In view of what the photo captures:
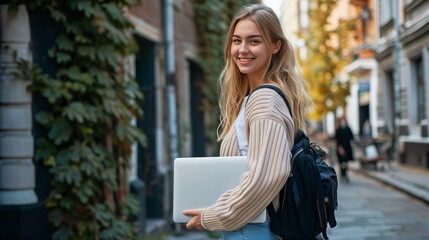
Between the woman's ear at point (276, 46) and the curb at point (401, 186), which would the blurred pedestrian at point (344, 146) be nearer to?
the curb at point (401, 186)

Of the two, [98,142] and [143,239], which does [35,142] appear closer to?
[98,142]

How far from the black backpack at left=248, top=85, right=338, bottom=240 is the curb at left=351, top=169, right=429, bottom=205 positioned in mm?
8313

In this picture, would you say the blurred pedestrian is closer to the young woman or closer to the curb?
the curb

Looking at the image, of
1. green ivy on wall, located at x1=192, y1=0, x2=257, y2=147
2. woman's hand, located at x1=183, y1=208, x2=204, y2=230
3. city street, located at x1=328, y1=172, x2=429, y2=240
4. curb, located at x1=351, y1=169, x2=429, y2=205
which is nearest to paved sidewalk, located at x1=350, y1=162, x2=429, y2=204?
curb, located at x1=351, y1=169, x2=429, y2=205

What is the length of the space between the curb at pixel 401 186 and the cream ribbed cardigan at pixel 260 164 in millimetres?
8478

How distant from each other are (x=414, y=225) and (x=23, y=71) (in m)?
5.71

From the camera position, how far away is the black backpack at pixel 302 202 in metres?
1.71

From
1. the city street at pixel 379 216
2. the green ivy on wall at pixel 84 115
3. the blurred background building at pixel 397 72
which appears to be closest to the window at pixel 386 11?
the blurred background building at pixel 397 72

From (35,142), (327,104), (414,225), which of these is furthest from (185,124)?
(327,104)

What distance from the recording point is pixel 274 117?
64.1 inches

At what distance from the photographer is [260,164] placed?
159 cm

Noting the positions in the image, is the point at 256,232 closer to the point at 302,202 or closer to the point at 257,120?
the point at 302,202

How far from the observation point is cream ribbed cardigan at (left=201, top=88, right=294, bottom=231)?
160 cm

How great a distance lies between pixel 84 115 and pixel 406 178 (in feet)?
34.5
